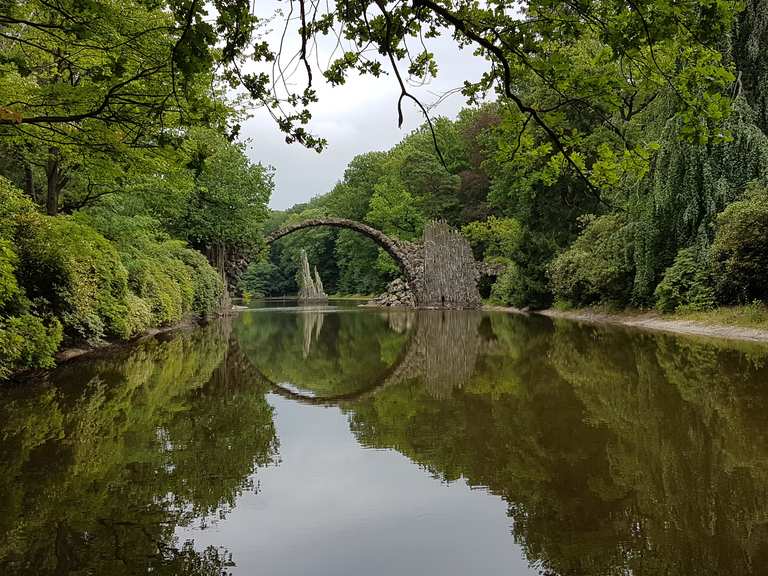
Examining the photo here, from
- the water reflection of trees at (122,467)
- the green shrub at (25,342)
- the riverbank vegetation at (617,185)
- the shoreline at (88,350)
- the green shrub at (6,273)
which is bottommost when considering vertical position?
the water reflection of trees at (122,467)

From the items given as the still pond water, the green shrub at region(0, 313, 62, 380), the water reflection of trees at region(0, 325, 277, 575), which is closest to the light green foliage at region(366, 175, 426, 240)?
the still pond water

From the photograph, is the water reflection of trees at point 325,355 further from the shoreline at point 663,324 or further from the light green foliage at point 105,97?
the shoreline at point 663,324

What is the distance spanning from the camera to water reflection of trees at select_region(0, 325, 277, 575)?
3.13m

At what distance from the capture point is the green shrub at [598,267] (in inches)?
786

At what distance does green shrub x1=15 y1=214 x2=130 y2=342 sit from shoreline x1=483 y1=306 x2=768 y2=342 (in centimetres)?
1314

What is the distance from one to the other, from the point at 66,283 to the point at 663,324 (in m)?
14.8

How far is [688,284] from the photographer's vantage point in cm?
1616

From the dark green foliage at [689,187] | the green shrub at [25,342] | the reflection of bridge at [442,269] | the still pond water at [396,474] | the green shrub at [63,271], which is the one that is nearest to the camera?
the still pond water at [396,474]

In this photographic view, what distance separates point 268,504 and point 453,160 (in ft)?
144

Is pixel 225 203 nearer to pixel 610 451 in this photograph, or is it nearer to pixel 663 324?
pixel 663 324

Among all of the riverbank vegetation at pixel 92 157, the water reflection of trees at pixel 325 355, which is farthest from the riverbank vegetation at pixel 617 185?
the water reflection of trees at pixel 325 355

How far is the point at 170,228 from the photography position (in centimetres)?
2784

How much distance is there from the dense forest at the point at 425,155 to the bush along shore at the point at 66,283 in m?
0.04

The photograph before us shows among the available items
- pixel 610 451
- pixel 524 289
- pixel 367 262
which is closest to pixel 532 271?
pixel 524 289
